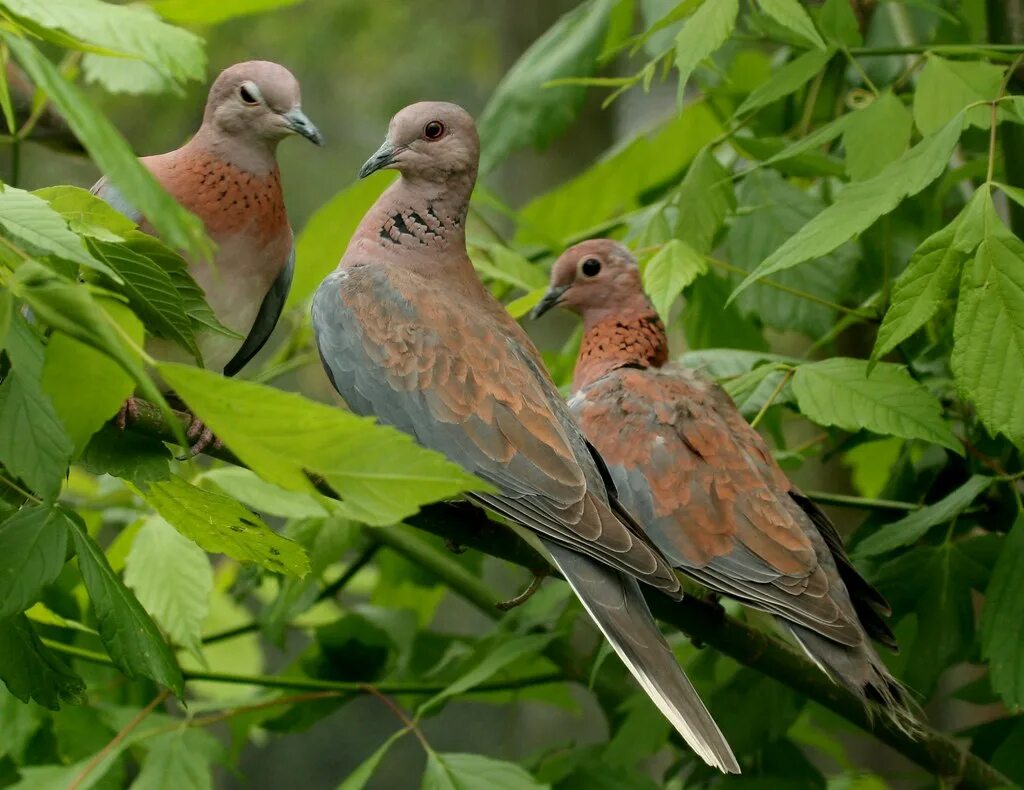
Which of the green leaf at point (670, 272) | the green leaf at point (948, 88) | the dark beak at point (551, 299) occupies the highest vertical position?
the green leaf at point (948, 88)

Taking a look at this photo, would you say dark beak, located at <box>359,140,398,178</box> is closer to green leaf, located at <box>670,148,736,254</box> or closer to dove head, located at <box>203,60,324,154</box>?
dove head, located at <box>203,60,324,154</box>

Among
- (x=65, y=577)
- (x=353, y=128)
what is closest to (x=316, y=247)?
(x=65, y=577)

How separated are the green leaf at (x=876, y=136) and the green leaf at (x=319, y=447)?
1.07 metres

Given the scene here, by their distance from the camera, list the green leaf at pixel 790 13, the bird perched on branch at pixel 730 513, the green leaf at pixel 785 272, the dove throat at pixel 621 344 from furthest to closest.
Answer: the dove throat at pixel 621 344, the green leaf at pixel 785 272, the bird perched on branch at pixel 730 513, the green leaf at pixel 790 13

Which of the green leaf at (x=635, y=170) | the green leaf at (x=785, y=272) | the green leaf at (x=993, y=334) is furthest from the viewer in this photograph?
the green leaf at (x=635, y=170)

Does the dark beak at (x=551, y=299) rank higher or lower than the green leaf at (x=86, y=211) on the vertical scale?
lower

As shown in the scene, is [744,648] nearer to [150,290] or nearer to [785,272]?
[785,272]

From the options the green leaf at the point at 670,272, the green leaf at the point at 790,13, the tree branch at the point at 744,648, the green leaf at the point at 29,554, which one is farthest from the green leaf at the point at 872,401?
the green leaf at the point at 29,554

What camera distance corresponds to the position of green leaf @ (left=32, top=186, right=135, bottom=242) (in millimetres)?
1176

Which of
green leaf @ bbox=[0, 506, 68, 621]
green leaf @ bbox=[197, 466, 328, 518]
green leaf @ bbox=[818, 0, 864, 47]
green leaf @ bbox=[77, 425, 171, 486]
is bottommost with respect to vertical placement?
green leaf @ bbox=[197, 466, 328, 518]

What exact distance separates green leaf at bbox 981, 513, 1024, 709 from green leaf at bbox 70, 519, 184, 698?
110cm

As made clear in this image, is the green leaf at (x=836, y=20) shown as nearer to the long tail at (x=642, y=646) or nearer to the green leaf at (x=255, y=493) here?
the long tail at (x=642, y=646)

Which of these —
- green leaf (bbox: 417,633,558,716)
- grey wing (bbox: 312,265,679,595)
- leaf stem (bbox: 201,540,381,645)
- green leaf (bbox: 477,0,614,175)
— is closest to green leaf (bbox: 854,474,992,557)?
grey wing (bbox: 312,265,679,595)

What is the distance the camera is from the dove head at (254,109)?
1.90m
